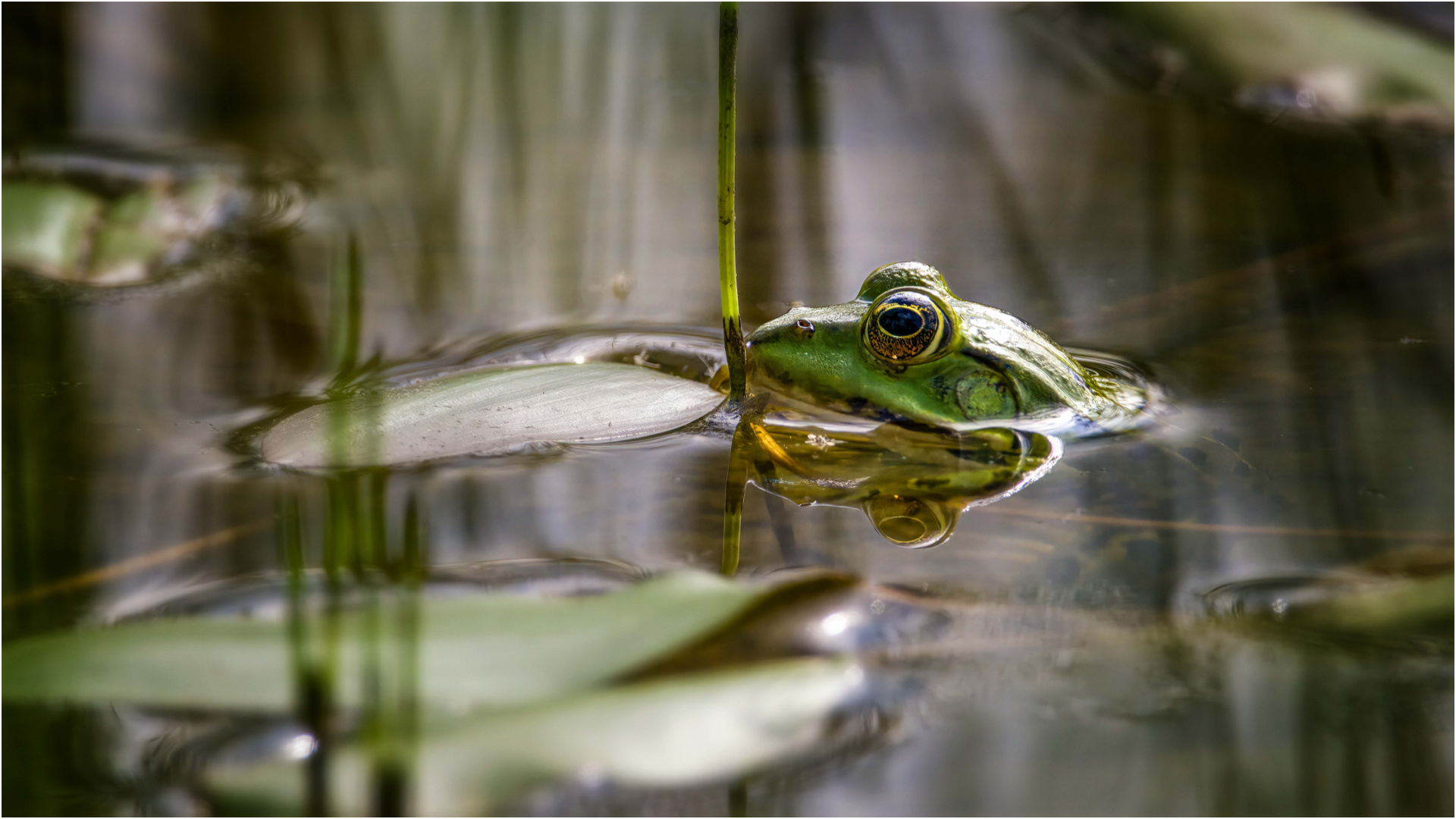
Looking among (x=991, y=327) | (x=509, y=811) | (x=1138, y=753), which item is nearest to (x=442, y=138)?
(x=991, y=327)

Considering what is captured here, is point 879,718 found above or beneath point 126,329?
beneath

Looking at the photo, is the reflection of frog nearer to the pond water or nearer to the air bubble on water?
the pond water

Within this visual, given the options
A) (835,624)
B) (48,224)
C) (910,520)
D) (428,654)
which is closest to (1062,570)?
(910,520)

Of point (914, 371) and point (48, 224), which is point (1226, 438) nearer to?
point (914, 371)

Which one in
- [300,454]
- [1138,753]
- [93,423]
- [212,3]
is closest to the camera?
[1138,753]

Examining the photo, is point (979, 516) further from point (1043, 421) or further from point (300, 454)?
point (300, 454)

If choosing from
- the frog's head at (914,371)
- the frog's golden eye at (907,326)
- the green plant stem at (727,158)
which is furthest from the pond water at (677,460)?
the green plant stem at (727,158)
